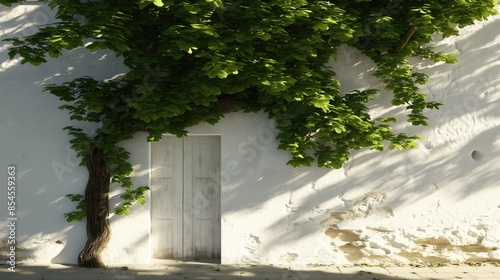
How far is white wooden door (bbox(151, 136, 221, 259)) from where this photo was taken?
327 inches

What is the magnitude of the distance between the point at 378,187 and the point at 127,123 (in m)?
3.73

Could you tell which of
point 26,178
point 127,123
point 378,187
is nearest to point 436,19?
point 378,187

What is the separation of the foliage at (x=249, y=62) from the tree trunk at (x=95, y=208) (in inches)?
6.3

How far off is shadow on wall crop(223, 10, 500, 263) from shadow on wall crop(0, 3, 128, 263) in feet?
7.93

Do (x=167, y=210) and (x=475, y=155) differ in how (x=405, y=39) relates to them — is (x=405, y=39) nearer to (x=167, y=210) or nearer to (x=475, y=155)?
(x=475, y=155)

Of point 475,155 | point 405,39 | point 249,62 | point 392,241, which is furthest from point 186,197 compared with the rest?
point 475,155

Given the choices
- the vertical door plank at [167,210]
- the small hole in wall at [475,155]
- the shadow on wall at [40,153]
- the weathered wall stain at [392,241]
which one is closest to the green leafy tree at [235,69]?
the shadow on wall at [40,153]

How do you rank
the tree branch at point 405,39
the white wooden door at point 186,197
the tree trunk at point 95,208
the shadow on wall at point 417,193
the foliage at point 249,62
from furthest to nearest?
the white wooden door at point 186,197
the shadow on wall at point 417,193
the tree trunk at point 95,208
the tree branch at point 405,39
the foliage at point 249,62

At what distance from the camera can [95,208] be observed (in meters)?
7.89

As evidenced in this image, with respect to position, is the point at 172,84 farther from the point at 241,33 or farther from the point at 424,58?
the point at 424,58

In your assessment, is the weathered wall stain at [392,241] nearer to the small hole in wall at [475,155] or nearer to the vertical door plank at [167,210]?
the small hole in wall at [475,155]

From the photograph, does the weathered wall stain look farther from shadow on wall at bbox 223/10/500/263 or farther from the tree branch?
the tree branch

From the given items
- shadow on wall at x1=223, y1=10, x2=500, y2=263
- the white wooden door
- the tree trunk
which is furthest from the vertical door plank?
shadow on wall at x1=223, y1=10, x2=500, y2=263

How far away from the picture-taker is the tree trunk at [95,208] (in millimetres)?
7879
